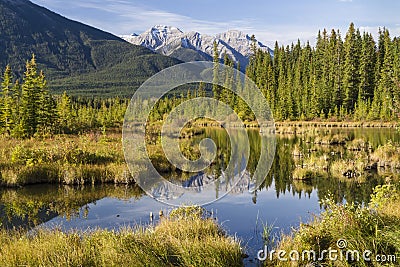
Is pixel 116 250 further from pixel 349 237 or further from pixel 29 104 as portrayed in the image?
pixel 29 104

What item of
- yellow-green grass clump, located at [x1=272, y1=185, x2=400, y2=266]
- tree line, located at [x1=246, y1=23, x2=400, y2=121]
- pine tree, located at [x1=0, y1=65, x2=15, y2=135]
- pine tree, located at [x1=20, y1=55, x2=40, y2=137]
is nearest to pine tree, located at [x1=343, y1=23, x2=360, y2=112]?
tree line, located at [x1=246, y1=23, x2=400, y2=121]

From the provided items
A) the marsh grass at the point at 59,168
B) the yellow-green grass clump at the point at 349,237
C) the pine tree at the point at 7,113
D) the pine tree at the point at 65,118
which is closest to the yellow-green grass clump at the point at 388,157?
the marsh grass at the point at 59,168

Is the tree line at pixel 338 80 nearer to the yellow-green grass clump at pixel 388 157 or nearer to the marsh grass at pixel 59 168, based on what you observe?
the yellow-green grass clump at pixel 388 157

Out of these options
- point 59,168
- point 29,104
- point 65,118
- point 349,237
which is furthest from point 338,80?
point 349,237

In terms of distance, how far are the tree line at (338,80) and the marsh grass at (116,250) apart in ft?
165

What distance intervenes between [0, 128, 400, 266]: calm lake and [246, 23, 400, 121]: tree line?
131 feet

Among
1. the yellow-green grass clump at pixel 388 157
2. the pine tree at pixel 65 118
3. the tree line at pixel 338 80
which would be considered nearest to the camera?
the yellow-green grass clump at pixel 388 157

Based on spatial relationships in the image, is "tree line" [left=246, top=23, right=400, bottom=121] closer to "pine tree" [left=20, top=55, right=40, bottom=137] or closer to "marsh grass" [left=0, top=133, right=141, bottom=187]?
"pine tree" [left=20, top=55, right=40, bottom=137]

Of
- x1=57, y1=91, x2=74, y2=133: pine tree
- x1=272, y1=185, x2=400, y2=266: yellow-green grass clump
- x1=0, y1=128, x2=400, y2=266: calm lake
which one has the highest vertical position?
x1=57, y1=91, x2=74, y2=133: pine tree

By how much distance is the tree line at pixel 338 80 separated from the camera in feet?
192

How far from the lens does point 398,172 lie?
61.0 ft

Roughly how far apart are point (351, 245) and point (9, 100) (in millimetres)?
28700

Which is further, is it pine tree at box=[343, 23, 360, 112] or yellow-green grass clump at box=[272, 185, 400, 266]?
pine tree at box=[343, 23, 360, 112]

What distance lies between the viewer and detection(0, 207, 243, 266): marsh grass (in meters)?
6.12
